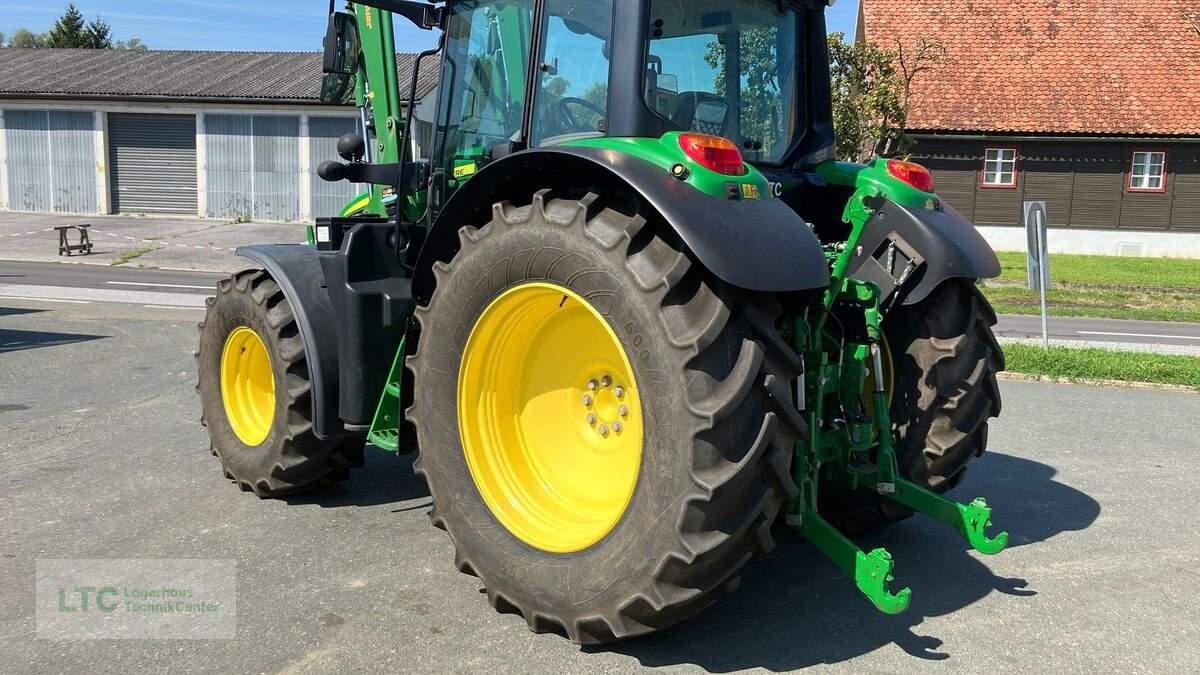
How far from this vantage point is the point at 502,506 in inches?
154

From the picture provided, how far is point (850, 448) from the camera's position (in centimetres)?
405

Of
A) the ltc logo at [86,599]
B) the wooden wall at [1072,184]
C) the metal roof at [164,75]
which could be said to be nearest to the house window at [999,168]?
the wooden wall at [1072,184]

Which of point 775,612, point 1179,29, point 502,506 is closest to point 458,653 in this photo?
point 502,506

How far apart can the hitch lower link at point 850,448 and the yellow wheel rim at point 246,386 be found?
122 inches

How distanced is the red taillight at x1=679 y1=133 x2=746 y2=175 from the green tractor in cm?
1

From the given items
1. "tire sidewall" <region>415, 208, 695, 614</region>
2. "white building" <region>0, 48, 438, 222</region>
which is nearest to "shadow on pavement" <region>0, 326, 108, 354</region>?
"tire sidewall" <region>415, 208, 695, 614</region>

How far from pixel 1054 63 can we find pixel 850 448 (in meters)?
27.7

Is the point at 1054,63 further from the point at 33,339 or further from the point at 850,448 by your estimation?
the point at 850,448

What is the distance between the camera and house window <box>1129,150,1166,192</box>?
27672 mm

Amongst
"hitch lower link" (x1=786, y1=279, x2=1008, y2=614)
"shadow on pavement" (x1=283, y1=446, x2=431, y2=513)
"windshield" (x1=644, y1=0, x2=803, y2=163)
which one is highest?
"windshield" (x1=644, y1=0, x2=803, y2=163)

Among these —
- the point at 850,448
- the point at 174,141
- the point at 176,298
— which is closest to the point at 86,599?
the point at 850,448

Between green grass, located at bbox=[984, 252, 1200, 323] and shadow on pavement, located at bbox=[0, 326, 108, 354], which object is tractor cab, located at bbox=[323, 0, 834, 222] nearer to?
shadow on pavement, located at bbox=[0, 326, 108, 354]

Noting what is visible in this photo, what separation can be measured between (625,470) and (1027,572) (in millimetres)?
2011

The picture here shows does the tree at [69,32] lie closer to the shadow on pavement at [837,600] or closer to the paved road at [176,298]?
the paved road at [176,298]
